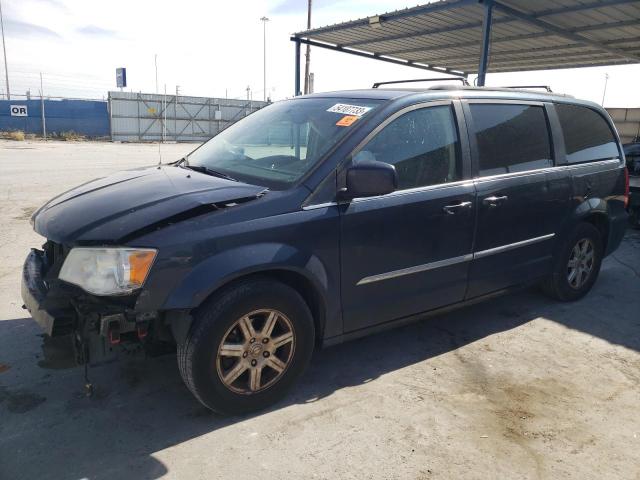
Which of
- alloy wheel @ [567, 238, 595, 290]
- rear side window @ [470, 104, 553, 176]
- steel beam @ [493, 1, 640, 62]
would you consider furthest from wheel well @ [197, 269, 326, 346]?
steel beam @ [493, 1, 640, 62]

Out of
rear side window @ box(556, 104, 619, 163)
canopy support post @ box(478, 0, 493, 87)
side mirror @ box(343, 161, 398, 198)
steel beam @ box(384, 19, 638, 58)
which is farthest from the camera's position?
steel beam @ box(384, 19, 638, 58)

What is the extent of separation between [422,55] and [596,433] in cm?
1253

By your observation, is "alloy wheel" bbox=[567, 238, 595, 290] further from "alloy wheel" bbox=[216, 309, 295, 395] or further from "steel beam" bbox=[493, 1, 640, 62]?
"steel beam" bbox=[493, 1, 640, 62]

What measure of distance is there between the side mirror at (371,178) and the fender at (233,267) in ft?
1.56

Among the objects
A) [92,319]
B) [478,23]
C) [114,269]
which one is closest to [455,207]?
[114,269]

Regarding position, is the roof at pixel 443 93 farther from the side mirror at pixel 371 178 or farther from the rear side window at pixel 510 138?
the side mirror at pixel 371 178

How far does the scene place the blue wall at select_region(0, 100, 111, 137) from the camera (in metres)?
29.4

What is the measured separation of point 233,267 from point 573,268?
349cm

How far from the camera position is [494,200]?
368cm

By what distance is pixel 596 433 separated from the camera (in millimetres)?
2842

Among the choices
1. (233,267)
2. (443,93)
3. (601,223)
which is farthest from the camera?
(601,223)

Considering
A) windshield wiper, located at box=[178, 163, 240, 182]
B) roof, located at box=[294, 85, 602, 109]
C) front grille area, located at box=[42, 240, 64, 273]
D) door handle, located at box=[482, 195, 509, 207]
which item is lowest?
front grille area, located at box=[42, 240, 64, 273]

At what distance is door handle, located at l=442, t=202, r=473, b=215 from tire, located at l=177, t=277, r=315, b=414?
3.93 feet

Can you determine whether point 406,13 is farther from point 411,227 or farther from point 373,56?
point 411,227
